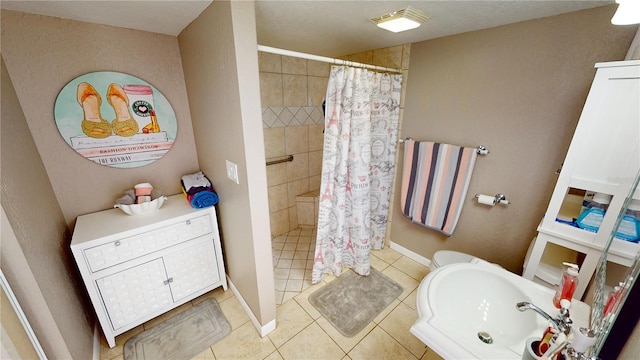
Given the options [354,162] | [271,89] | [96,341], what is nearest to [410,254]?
[354,162]

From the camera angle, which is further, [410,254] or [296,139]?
[296,139]

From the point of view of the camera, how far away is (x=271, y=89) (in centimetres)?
226

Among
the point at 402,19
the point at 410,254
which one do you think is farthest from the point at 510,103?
the point at 410,254

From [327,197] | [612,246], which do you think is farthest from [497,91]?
[327,197]

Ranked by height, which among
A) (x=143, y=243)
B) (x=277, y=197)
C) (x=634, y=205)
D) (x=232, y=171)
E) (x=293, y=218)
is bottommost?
(x=293, y=218)

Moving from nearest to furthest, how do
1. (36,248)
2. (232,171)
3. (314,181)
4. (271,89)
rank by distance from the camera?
(36,248)
(232,171)
(271,89)
(314,181)

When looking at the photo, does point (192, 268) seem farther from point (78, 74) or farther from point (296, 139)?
point (296, 139)

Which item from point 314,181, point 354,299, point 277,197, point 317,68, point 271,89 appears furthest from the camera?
point 314,181

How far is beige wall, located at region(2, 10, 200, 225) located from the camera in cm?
124

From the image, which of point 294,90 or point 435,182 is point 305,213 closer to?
point 294,90

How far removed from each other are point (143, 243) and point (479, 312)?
189 cm

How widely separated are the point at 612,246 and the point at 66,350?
6.97 ft

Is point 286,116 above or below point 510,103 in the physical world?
below

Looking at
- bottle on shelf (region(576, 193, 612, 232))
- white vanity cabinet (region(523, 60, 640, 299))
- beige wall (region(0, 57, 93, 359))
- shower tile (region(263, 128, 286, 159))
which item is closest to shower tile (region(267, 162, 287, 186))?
shower tile (region(263, 128, 286, 159))
